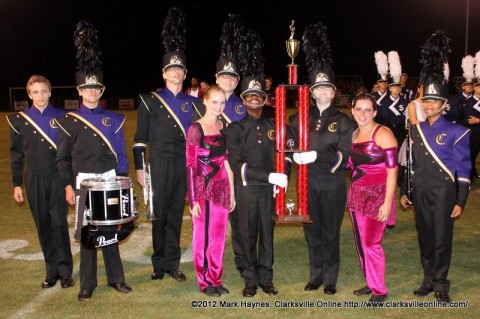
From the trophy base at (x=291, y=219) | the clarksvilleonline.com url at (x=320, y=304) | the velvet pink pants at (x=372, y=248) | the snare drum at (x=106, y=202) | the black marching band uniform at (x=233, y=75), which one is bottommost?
the clarksvilleonline.com url at (x=320, y=304)

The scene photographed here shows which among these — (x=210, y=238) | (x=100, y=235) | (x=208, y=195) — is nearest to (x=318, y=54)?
(x=208, y=195)

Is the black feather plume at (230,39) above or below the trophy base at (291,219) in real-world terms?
above

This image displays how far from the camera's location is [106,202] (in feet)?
15.8

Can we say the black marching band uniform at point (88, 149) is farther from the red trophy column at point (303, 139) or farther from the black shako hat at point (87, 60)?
the red trophy column at point (303, 139)

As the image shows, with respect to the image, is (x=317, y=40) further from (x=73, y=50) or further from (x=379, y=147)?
(x=73, y=50)

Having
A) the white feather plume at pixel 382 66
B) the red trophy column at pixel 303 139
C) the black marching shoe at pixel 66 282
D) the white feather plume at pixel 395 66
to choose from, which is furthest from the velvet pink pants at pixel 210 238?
the white feather plume at pixel 382 66

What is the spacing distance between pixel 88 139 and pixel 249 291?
205cm

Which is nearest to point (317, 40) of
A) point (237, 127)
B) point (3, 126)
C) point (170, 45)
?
point (237, 127)

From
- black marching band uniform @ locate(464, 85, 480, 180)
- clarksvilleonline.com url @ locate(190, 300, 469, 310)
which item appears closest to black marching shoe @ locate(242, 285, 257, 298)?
clarksvilleonline.com url @ locate(190, 300, 469, 310)

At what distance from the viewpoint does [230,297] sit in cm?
539

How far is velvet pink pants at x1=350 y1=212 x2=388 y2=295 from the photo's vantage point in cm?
510

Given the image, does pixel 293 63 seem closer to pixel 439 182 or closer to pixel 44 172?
pixel 439 182

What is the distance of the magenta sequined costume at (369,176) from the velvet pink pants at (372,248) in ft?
0.28

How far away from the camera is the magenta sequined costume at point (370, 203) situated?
5027mm
